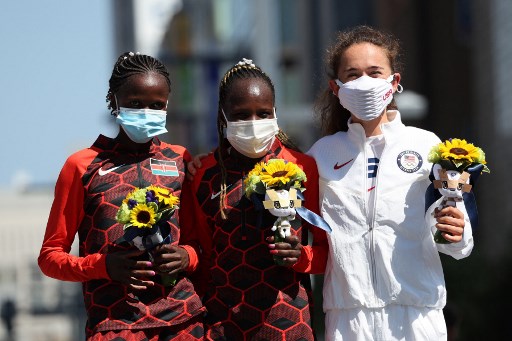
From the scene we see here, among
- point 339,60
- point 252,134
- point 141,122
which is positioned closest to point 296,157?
point 252,134

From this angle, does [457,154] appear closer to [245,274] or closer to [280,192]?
[280,192]

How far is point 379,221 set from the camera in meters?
6.17

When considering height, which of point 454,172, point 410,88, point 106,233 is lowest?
point 410,88

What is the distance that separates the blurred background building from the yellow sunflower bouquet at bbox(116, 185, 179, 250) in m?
1.48

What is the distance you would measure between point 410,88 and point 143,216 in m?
22.0

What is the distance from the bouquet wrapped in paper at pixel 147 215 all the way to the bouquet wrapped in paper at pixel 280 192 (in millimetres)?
432

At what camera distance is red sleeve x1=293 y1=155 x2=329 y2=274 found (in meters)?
6.09

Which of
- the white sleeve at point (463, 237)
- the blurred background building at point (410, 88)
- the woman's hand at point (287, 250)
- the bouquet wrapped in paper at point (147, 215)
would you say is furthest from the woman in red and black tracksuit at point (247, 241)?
the blurred background building at point (410, 88)

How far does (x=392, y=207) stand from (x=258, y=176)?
77 cm

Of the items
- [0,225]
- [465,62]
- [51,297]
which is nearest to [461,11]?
[465,62]

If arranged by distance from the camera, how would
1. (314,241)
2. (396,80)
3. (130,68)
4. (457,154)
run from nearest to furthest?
(457,154) < (130,68) < (314,241) < (396,80)

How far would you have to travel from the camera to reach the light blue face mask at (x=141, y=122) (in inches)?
241

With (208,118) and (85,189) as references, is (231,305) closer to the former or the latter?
(85,189)

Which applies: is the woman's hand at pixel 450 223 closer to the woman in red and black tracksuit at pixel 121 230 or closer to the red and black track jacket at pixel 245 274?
the red and black track jacket at pixel 245 274
